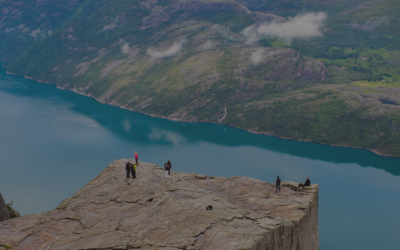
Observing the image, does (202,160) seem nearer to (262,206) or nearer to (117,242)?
(262,206)

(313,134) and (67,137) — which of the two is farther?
(313,134)

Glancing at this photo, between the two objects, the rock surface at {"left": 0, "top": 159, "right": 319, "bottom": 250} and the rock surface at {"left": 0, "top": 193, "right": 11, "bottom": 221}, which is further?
the rock surface at {"left": 0, "top": 193, "right": 11, "bottom": 221}

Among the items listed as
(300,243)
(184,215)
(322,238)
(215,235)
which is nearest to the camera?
(215,235)

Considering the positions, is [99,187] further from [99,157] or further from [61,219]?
[99,157]

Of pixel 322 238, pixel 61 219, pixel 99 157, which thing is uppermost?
pixel 61 219

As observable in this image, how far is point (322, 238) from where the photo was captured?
93938 mm

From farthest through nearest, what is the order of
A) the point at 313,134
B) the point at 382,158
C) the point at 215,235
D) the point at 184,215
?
the point at 313,134 < the point at 382,158 < the point at 184,215 < the point at 215,235

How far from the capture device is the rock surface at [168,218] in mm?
30234

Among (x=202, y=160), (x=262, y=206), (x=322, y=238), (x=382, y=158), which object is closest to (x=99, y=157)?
(x=202, y=160)

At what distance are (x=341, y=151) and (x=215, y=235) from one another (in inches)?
6802

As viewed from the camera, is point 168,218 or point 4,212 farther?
point 4,212

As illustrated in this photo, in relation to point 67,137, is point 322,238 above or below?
below

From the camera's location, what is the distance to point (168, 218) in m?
33.7

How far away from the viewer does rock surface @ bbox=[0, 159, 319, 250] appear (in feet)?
99.2
